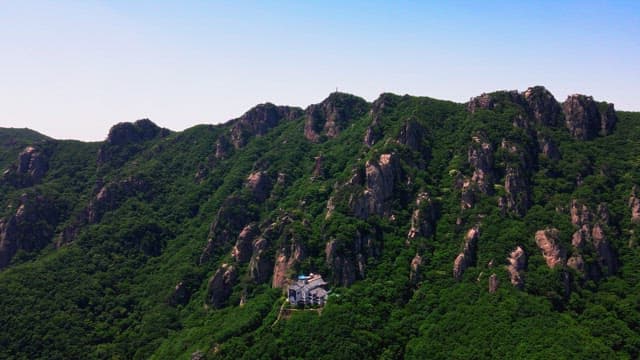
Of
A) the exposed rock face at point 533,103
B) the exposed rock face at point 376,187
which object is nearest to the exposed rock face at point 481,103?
the exposed rock face at point 533,103

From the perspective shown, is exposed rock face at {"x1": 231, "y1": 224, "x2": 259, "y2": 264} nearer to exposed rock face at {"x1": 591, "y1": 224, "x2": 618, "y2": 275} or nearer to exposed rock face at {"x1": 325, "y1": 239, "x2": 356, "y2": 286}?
exposed rock face at {"x1": 325, "y1": 239, "x2": 356, "y2": 286}

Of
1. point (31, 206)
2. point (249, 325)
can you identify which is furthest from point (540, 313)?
point (31, 206)

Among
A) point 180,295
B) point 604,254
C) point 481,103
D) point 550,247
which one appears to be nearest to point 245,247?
point 180,295

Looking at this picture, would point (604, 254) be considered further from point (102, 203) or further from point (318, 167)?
point (102, 203)

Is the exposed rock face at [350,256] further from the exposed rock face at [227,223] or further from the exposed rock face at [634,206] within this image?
the exposed rock face at [634,206]

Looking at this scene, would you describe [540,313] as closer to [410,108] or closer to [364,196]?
[364,196]

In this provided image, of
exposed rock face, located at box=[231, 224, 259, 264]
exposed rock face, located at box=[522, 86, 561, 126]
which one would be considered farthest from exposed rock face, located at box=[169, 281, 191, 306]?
exposed rock face, located at box=[522, 86, 561, 126]
